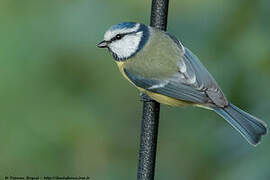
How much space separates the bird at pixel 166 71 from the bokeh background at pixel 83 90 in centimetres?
9

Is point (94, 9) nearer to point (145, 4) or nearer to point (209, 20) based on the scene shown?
point (145, 4)

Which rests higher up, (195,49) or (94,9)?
(94,9)

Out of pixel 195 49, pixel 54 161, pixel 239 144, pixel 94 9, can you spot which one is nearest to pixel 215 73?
pixel 195 49

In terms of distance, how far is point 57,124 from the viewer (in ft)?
7.35

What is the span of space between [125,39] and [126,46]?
0.13 ft

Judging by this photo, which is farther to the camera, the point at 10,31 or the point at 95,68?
the point at 95,68

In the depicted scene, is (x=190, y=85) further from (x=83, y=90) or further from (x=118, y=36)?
(x=83, y=90)

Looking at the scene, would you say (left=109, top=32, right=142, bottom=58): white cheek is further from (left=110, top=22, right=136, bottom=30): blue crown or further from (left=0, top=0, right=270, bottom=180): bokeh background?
(left=0, top=0, right=270, bottom=180): bokeh background

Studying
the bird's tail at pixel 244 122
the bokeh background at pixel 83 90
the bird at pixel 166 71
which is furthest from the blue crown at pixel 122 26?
the bird's tail at pixel 244 122

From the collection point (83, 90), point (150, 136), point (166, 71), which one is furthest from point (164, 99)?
point (83, 90)

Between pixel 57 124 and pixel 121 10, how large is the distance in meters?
0.64

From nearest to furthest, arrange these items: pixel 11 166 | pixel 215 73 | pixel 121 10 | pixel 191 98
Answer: pixel 191 98 → pixel 215 73 → pixel 11 166 → pixel 121 10

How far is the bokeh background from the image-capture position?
6.43ft

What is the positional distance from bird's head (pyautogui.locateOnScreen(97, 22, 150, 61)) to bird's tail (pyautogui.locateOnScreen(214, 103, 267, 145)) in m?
0.41
